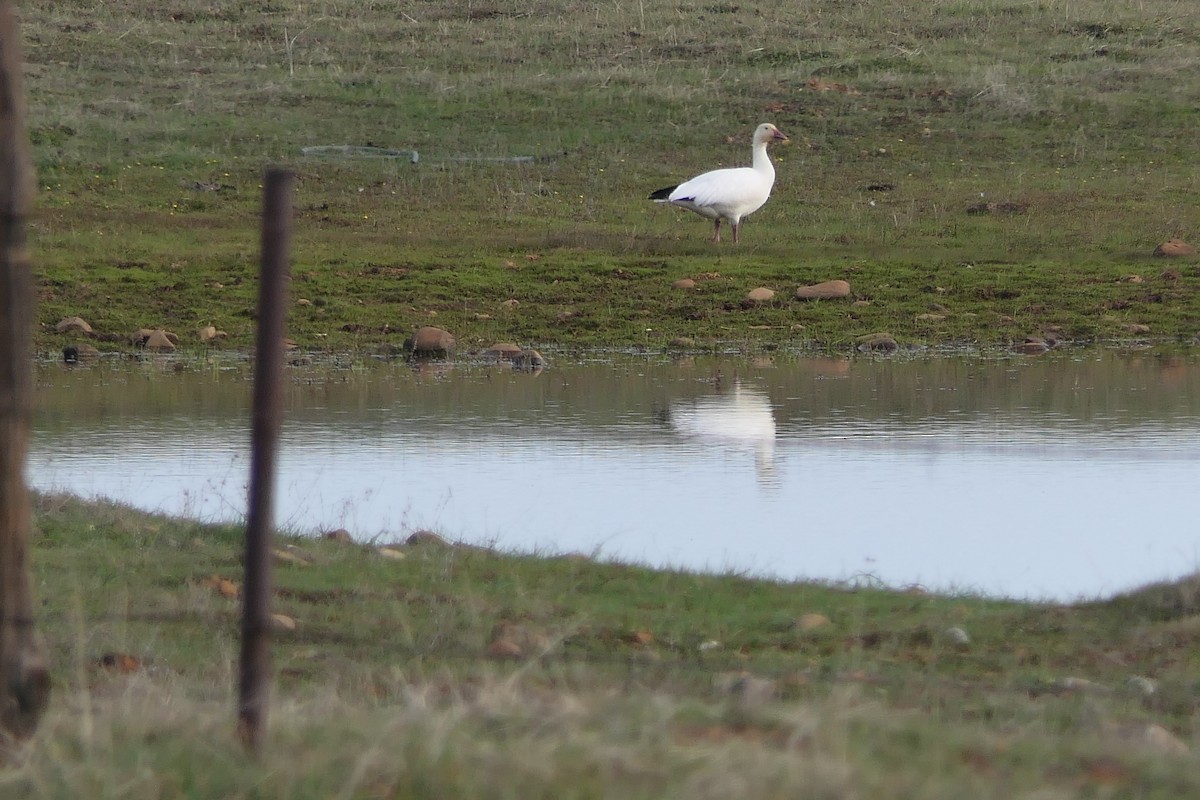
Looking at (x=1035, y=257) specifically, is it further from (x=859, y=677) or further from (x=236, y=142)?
(x=859, y=677)

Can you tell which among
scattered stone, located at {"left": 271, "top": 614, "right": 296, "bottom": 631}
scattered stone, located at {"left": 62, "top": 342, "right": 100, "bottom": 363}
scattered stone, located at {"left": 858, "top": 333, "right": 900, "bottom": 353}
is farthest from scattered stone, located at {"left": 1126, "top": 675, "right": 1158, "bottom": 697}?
scattered stone, located at {"left": 62, "top": 342, "right": 100, "bottom": 363}

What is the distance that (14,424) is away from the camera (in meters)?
3.86

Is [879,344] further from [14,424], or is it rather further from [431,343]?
[14,424]

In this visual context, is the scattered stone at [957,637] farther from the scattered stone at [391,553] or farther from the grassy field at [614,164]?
the grassy field at [614,164]

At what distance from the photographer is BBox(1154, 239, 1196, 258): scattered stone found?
Answer: 1763cm

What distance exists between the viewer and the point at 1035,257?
59.5 feet

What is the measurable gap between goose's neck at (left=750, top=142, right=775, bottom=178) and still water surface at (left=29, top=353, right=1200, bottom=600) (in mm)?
4641

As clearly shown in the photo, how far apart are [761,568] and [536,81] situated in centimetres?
2139

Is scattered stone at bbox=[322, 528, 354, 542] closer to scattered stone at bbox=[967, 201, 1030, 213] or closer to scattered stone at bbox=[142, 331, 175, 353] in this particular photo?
scattered stone at bbox=[142, 331, 175, 353]

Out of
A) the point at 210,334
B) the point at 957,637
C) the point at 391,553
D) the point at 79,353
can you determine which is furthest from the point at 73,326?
the point at 957,637

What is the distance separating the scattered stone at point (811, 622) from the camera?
19.4 ft

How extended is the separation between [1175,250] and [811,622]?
12.8 metres

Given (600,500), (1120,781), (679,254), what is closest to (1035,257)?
(679,254)

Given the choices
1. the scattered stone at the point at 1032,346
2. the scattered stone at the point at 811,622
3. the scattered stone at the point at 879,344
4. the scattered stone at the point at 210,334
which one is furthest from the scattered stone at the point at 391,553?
the scattered stone at the point at 1032,346
